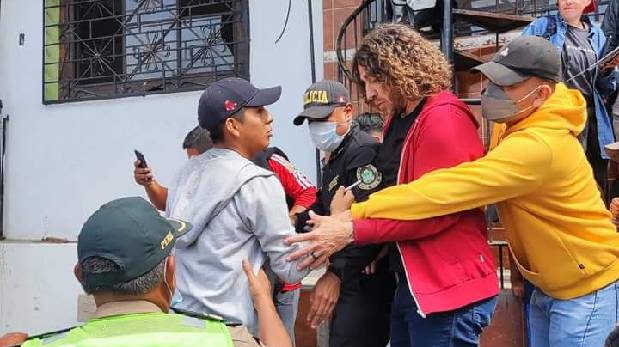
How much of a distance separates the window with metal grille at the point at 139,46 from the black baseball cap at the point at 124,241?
456cm

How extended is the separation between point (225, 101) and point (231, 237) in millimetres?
499

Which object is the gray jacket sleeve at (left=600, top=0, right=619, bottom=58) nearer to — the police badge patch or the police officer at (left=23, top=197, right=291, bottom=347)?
the police badge patch

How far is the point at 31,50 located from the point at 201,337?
6.06 metres

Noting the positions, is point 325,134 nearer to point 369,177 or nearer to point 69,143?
point 369,177

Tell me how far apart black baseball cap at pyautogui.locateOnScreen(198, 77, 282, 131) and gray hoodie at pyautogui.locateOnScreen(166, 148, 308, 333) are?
0.19m

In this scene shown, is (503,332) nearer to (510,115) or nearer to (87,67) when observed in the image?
(510,115)

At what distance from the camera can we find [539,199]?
2344 mm

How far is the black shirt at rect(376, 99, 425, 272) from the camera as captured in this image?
254 centimetres

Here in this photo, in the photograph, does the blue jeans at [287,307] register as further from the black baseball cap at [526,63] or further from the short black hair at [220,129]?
the black baseball cap at [526,63]

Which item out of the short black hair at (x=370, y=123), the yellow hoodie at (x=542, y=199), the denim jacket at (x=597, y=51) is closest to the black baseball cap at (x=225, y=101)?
the yellow hoodie at (x=542, y=199)

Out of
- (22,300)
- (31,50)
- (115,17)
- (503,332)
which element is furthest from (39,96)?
(503,332)

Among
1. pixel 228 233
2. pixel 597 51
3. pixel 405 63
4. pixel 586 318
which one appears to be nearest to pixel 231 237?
pixel 228 233

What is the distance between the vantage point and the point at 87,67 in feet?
22.5

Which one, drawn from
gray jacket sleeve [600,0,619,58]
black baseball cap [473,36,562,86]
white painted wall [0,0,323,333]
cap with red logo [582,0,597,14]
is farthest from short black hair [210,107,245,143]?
white painted wall [0,0,323,333]
